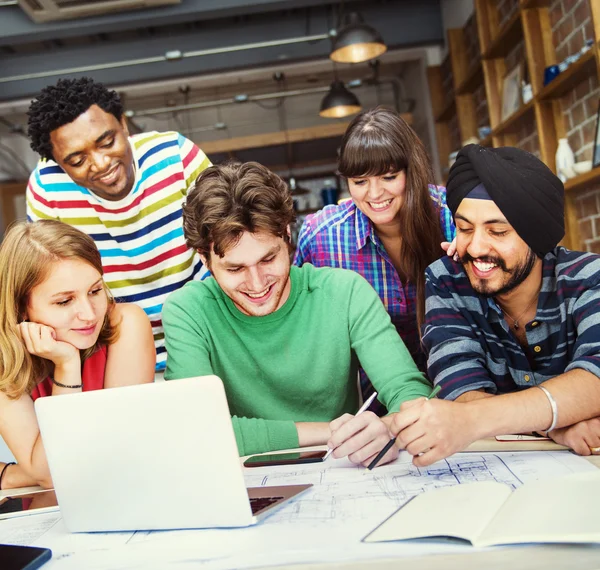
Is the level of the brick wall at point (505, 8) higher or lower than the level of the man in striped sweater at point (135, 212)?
higher

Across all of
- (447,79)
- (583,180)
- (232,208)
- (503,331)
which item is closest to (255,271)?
(232,208)

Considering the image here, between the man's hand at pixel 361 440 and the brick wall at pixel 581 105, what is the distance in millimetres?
2659

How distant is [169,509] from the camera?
1074mm

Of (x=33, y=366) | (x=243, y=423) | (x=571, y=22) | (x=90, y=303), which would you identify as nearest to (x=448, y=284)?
(x=243, y=423)

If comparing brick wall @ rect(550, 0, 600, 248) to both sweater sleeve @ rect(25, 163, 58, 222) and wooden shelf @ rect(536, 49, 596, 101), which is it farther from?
sweater sleeve @ rect(25, 163, 58, 222)

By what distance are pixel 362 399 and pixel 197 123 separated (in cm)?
762

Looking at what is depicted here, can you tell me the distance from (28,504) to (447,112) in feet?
17.9

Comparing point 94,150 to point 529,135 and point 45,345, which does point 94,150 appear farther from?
point 529,135

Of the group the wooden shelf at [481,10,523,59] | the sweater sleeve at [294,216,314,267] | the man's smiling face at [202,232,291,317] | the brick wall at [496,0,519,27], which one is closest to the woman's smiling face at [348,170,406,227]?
the sweater sleeve at [294,216,314,267]

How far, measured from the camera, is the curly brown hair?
67.1 inches

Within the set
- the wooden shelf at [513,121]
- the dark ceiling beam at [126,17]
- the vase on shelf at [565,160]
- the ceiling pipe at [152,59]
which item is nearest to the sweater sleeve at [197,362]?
the vase on shelf at [565,160]

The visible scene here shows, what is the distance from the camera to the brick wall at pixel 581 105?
11.4 feet

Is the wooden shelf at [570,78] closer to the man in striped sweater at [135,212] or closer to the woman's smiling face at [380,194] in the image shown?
the woman's smiling face at [380,194]

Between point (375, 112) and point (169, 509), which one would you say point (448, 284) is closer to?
point (375, 112)
